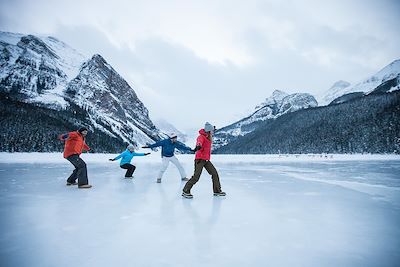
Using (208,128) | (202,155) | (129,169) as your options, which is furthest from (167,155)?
(208,128)

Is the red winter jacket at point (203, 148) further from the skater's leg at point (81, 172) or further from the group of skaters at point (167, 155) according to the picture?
the skater's leg at point (81, 172)

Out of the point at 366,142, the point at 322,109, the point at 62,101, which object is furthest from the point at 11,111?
the point at 322,109

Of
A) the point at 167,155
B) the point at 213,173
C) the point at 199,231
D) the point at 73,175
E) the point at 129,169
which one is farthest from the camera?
the point at 129,169

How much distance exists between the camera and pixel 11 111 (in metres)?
90.4

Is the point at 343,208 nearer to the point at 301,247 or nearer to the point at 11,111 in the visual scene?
the point at 301,247

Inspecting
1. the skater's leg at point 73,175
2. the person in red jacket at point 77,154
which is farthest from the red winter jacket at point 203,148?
the skater's leg at point 73,175

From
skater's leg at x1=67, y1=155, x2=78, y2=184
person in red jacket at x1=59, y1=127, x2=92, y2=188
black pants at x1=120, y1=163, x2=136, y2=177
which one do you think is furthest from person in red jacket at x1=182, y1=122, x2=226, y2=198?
black pants at x1=120, y1=163, x2=136, y2=177

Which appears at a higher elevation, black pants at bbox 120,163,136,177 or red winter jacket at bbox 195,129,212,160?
red winter jacket at bbox 195,129,212,160

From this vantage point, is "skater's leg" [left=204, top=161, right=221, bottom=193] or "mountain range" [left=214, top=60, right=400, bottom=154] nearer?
→ "skater's leg" [left=204, top=161, right=221, bottom=193]

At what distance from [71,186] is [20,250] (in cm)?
600

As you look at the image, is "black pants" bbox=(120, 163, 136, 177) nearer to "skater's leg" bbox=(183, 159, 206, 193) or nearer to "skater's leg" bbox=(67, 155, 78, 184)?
"skater's leg" bbox=(67, 155, 78, 184)

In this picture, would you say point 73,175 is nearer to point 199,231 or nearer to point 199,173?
point 199,173

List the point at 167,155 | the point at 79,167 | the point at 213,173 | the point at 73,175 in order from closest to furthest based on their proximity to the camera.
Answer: the point at 213,173
the point at 79,167
the point at 73,175
the point at 167,155

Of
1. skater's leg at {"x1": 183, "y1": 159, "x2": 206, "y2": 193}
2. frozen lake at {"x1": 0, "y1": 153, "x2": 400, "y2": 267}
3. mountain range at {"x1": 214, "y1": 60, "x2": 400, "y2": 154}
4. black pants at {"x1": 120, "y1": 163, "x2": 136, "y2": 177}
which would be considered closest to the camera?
frozen lake at {"x1": 0, "y1": 153, "x2": 400, "y2": 267}
